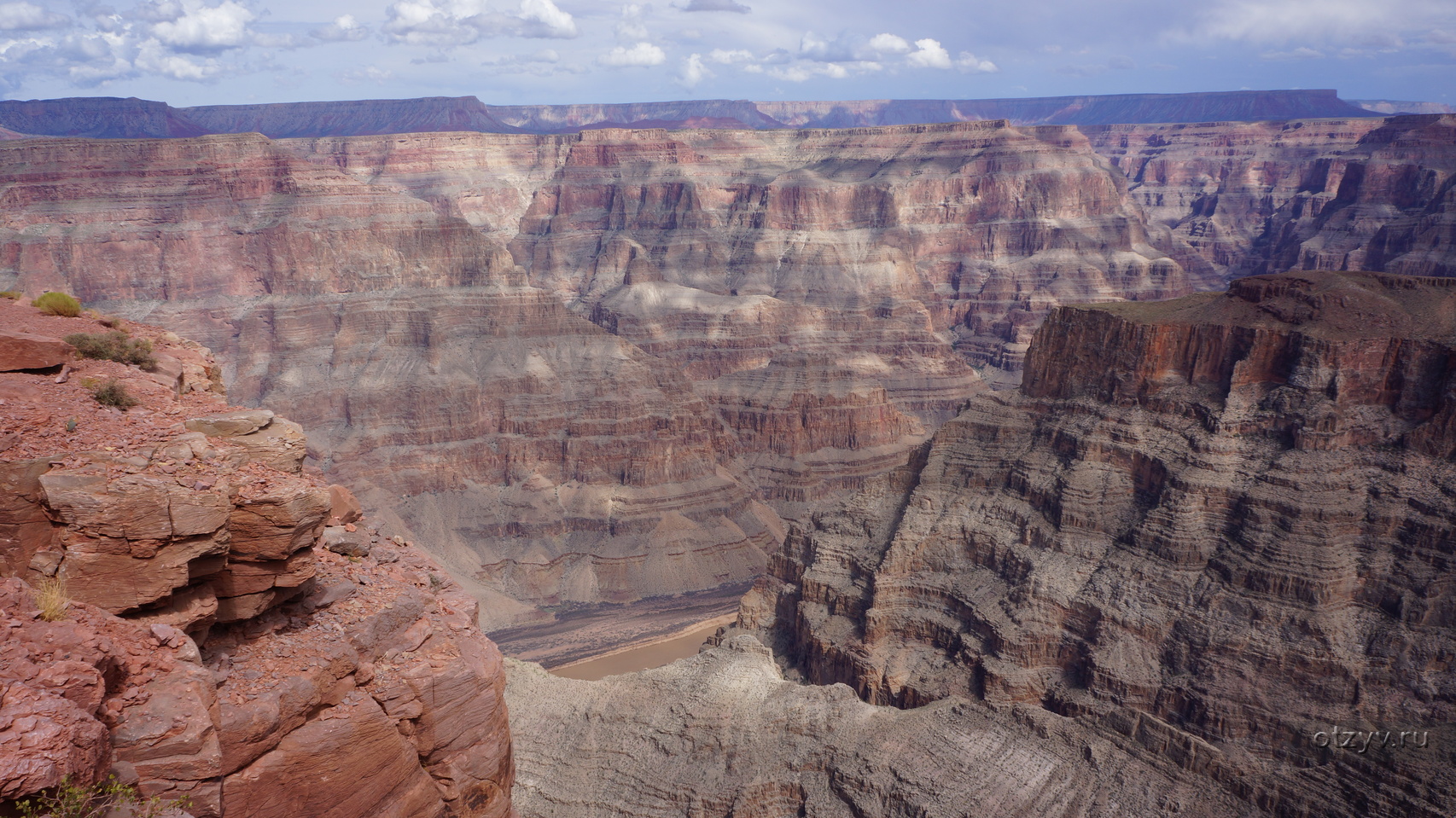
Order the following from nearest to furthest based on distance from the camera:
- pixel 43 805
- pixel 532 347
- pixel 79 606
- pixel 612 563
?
pixel 43 805, pixel 79 606, pixel 612 563, pixel 532 347

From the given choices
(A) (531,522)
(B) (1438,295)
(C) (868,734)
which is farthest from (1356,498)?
(A) (531,522)

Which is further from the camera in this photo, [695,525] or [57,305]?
[695,525]

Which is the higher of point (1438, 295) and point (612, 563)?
point (1438, 295)

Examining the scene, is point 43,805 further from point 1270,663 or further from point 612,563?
point 612,563

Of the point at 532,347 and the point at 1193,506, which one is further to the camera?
the point at 532,347

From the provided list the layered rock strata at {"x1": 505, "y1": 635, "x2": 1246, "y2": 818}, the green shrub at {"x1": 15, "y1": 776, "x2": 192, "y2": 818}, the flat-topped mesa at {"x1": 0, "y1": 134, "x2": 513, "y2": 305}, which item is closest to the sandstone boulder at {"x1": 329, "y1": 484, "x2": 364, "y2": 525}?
the green shrub at {"x1": 15, "y1": 776, "x2": 192, "y2": 818}

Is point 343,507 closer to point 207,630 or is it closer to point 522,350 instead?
point 207,630

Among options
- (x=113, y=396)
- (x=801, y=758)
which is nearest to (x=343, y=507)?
(x=113, y=396)
